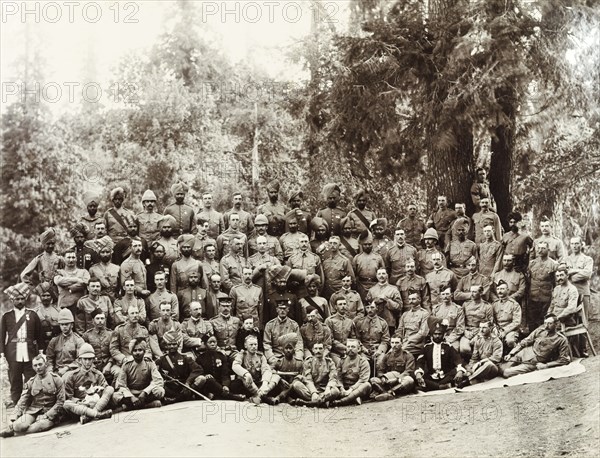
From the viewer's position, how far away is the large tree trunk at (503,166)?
360 inches

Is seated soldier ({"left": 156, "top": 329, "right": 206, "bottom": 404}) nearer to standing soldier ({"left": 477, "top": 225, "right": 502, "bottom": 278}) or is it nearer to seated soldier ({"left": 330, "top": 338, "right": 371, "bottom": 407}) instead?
seated soldier ({"left": 330, "top": 338, "right": 371, "bottom": 407})

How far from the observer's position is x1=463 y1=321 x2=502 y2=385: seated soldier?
25.2ft

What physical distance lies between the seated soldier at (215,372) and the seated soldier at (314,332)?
82 centimetres

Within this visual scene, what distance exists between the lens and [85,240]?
8094mm

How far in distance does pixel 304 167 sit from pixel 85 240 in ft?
9.33

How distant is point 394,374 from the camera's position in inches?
303

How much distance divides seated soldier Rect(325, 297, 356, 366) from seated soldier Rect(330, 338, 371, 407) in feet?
0.42

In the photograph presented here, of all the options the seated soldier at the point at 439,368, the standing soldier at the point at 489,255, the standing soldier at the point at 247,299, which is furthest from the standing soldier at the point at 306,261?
the standing soldier at the point at 489,255

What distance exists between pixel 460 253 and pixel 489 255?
0.30 metres

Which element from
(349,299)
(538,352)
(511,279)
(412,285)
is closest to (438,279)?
(412,285)

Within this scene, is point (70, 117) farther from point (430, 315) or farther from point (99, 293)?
Answer: point (430, 315)

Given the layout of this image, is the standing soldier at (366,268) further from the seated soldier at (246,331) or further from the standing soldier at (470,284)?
the seated soldier at (246,331)

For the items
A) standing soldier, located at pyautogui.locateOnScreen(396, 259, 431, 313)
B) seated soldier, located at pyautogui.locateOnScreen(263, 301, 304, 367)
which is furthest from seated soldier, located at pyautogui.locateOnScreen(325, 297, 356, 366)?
standing soldier, located at pyautogui.locateOnScreen(396, 259, 431, 313)

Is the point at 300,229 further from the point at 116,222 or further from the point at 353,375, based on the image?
the point at 116,222
